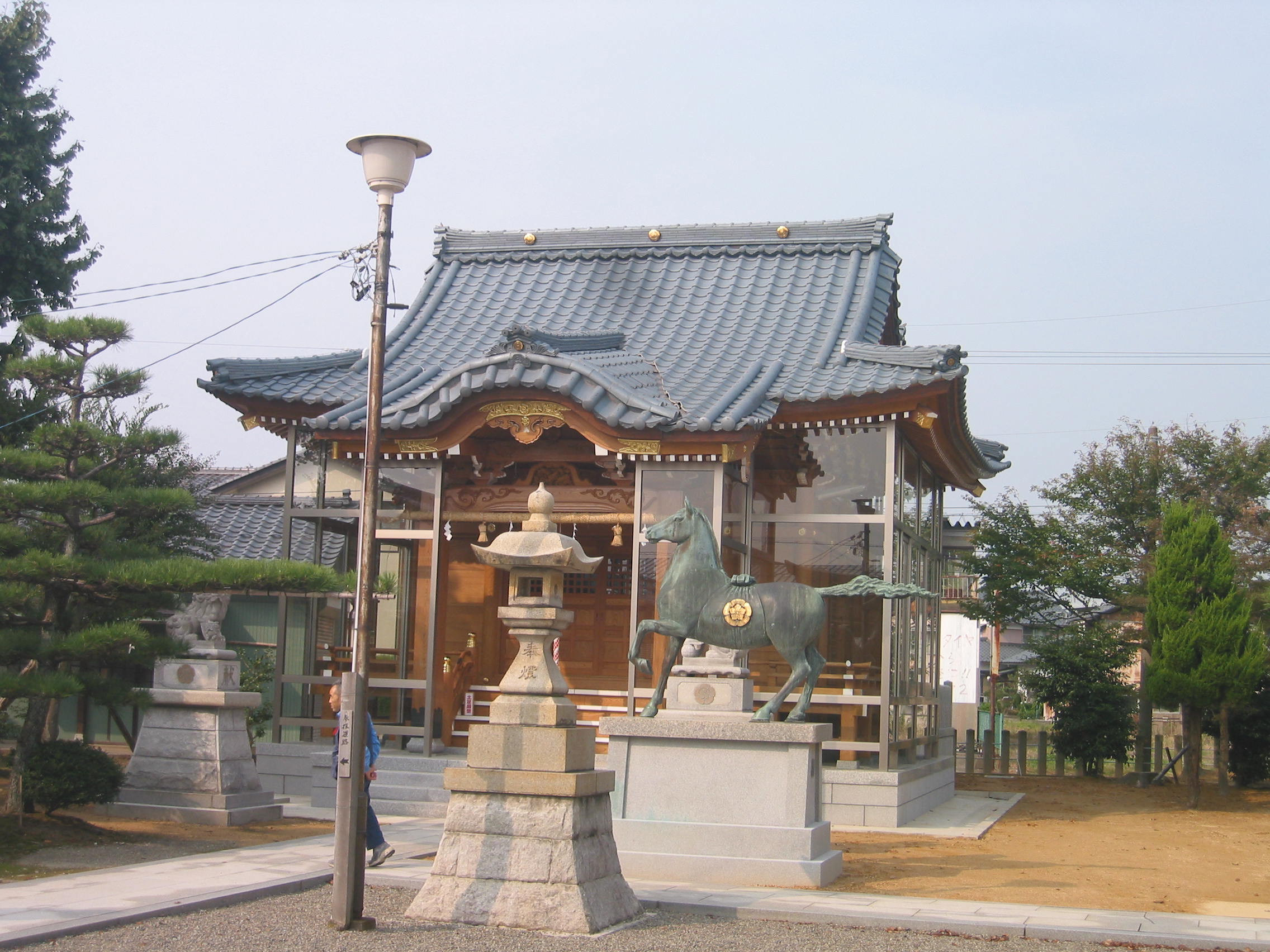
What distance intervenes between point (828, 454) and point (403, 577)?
5575 mm

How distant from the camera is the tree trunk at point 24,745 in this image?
443 inches

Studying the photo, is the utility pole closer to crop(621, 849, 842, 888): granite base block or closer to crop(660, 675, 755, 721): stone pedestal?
crop(660, 675, 755, 721): stone pedestal

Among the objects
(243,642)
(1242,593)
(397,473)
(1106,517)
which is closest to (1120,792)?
A: (1242,593)

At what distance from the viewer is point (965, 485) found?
61.6 ft

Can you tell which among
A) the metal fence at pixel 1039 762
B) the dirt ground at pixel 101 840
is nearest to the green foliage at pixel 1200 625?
the metal fence at pixel 1039 762

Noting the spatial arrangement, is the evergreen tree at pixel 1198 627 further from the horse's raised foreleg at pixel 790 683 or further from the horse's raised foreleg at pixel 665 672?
the horse's raised foreleg at pixel 665 672

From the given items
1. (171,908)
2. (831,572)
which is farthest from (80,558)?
(831,572)

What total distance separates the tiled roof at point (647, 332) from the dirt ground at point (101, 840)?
4.79 meters

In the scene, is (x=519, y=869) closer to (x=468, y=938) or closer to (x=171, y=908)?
(x=468, y=938)

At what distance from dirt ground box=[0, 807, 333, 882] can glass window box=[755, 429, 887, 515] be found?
654 cm

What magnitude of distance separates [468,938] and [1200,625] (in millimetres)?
12237

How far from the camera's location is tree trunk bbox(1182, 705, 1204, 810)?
55.5 ft

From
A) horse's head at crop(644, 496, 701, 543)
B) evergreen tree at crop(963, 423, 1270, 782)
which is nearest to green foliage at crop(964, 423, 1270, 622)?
evergreen tree at crop(963, 423, 1270, 782)

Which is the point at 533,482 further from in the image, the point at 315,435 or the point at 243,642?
the point at 243,642
